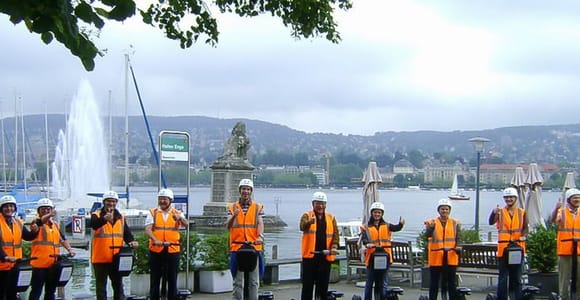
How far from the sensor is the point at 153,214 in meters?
13.6

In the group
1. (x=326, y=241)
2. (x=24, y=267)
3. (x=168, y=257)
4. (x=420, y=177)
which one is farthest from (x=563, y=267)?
(x=420, y=177)

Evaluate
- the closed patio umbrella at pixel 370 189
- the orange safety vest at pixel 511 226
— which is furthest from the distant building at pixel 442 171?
the orange safety vest at pixel 511 226

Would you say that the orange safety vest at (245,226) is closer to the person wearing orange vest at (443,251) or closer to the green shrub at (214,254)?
the person wearing orange vest at (443,251)

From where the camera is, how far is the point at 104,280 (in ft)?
43.6

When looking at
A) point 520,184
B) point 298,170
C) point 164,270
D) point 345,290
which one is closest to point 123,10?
point 164,270

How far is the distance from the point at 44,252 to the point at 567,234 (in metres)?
7.72

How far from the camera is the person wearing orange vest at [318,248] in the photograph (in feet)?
45.5

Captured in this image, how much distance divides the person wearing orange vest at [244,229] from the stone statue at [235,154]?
44.9 m

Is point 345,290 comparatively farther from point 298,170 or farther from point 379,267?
point 298,170

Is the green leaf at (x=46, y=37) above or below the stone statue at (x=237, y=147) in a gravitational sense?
above

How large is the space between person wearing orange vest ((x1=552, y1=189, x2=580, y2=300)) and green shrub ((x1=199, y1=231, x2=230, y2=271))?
5.53 metres

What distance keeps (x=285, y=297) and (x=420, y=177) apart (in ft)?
536

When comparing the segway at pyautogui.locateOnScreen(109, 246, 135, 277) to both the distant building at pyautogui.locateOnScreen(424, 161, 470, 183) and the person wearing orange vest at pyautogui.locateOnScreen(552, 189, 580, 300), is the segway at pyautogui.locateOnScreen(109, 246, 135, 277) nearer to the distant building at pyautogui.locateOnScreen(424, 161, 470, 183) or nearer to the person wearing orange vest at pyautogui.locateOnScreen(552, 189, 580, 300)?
the person wearing orange vest at pyautogui.locateOnScreen(552, 189, 580, 300)

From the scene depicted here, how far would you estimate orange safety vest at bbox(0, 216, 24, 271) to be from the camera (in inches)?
490
